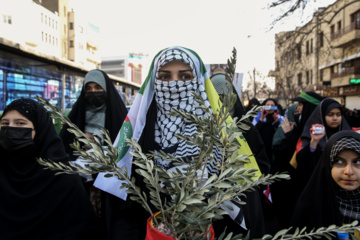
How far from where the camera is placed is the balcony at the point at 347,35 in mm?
22969

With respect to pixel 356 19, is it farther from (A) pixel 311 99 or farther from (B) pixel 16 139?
(B) pixel 16 139

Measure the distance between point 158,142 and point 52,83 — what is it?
26.0 feet

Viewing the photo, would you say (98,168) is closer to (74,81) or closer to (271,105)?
(271,105)

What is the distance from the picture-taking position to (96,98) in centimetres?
305

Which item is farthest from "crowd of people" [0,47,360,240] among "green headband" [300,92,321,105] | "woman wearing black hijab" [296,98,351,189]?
"green headband" [300,92,321,105]

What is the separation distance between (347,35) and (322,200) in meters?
26.9

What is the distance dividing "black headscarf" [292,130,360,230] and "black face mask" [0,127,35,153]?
6.25 ft

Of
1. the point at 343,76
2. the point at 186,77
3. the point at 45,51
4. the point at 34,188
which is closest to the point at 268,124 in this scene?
the point at 186,77

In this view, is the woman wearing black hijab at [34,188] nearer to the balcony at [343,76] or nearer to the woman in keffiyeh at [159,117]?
the woman in keffiyeh at [159,117]

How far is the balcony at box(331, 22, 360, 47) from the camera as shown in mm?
22969

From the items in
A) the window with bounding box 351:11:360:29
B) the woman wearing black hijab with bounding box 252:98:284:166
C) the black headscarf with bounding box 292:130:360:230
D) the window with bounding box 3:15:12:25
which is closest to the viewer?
the black headscarf with bounding box 292:130:360:230

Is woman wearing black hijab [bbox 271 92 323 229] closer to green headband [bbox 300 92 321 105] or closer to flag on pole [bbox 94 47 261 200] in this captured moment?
green headband [bbox 300 92 321 105]

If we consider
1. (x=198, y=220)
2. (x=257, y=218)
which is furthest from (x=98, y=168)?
(x=257, y=218)

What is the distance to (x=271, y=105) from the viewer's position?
5.22m
